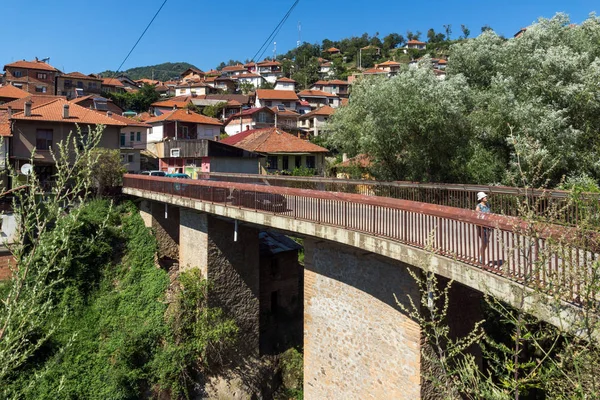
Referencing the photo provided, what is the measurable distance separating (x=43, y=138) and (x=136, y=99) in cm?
4280

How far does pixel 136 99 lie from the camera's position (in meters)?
65.1

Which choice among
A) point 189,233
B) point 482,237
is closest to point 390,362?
point 482,237

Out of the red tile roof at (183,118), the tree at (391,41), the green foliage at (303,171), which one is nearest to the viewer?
the green foliage at (303,171)

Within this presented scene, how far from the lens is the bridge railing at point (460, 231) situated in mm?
3764

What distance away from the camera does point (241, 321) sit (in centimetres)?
1731

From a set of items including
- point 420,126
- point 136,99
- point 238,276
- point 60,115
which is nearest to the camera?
point 420,126

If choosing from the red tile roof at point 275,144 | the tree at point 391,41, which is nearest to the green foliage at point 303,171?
the red tile roof at point 275,144

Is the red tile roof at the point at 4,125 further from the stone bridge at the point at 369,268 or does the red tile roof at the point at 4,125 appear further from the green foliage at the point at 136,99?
the green foliage at the point at 136,99

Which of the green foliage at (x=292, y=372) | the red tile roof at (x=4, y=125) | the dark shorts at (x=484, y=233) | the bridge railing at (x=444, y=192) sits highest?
the red tile roof at (x=4, y=125)

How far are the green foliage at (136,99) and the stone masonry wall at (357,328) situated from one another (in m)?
61.2

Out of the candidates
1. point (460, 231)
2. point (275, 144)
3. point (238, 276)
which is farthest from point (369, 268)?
point (275, 144)

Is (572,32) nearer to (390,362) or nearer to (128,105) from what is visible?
(390,362)

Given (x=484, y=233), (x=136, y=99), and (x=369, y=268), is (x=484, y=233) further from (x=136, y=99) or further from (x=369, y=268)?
(x=136, y=99)

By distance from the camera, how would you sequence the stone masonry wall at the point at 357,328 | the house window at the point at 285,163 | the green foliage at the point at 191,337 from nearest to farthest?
the stone masonry wall at the point at 357,328, the green foliage at the point at 191,337, the house window at the point at 285,163
